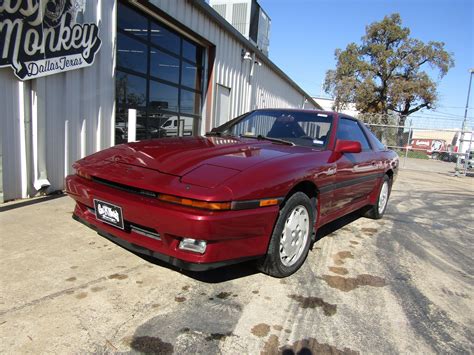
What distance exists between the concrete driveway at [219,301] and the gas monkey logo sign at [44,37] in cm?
185

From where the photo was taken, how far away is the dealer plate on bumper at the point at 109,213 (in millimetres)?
2555

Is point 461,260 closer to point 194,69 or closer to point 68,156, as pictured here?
point 68,156

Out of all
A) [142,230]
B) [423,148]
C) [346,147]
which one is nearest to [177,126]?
[346,147]

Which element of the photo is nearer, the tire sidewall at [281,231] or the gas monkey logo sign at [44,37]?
the tire sidewall at [281,231]

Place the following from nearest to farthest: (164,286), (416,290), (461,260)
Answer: (164,286) < (416,290) < (461,260)

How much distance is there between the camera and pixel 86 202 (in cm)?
283

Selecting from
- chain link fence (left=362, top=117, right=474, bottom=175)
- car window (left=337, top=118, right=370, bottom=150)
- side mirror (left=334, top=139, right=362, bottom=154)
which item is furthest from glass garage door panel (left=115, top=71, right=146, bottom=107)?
chain link fence (left=362, top=117, right=474, bottom=175)

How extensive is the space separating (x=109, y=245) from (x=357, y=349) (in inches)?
91.0

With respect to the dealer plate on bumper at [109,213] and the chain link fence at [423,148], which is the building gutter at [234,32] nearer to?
the chain link fence at [423,148]

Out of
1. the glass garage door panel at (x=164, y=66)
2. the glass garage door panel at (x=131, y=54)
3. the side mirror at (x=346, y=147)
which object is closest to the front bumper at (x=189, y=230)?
the side mirror at (x=346, y=147)

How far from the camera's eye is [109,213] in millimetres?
2623

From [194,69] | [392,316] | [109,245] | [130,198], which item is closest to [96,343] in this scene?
[130,198]

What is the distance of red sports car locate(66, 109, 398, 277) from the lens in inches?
90.6

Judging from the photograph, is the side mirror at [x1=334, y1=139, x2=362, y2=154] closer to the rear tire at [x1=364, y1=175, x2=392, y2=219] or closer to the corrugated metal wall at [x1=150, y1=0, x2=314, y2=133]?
the rear tire at [x1=364, y1=175, x2=392, y2=219]
